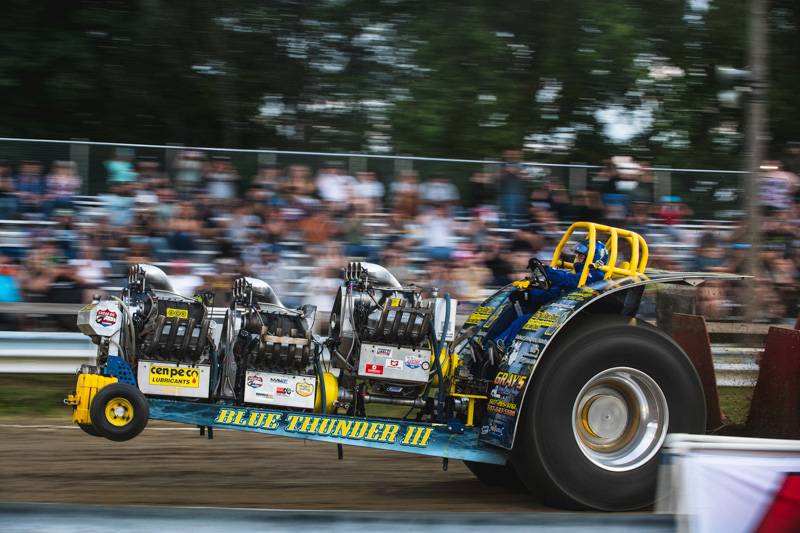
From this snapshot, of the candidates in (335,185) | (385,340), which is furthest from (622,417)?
(335,185)

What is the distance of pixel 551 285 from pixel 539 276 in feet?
0.34

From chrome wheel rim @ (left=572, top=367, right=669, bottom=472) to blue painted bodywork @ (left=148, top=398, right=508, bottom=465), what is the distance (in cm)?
51

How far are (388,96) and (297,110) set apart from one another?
4.76ft

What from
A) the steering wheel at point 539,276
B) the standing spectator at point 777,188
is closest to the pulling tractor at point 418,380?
the steering wheel at point 539,276

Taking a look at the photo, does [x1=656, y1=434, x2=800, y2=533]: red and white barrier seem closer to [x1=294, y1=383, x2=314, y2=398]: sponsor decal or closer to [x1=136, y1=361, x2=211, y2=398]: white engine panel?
[x1=294, y1=383, x2=314, y2=398]: sponsor decal

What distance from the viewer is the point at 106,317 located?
5566mm

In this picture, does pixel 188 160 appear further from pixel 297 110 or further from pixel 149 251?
pixel 297 110

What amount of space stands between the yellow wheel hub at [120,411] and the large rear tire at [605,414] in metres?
2.02

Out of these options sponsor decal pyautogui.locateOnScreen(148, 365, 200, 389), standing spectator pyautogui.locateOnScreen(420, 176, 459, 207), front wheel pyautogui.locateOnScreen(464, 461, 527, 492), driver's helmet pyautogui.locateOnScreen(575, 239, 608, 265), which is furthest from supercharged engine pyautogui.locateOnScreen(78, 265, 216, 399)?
standing spectator pyautogui.locateOnScreen(420, 176, 459, 207)

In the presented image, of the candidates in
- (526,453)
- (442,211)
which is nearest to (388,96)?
(442,211)

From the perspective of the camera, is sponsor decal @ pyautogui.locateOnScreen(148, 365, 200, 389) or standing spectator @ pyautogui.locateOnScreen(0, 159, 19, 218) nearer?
sponsor decal @ pyautogui.locateOnScreen(148, 365, 200, 389)

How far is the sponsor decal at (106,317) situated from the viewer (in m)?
5.55

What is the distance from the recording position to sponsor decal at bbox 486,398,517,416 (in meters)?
5.52

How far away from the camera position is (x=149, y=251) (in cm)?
967
